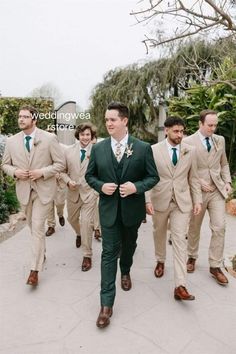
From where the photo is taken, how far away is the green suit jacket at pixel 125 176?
338 centimetres

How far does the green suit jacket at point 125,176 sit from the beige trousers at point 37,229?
957mm

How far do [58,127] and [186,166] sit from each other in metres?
9.28

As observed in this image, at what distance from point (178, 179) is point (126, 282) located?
4.25 ft

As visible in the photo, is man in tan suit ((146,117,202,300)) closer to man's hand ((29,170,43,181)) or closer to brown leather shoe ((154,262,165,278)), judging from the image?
brown leather shoe ((154,262,165,278))

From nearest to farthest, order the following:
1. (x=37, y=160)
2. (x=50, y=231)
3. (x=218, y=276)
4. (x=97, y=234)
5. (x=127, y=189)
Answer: (x=127, y=189) < (x=37, y=160) < (x=218, y=276) < (x=97, y=234) < (x=50, y=231)

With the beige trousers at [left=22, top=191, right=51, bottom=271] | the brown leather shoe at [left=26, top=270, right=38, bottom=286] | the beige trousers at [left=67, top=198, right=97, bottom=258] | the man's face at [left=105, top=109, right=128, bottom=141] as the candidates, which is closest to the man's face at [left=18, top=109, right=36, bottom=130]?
the beige trousers at [left=22, top=191, right=51, bottom=271]

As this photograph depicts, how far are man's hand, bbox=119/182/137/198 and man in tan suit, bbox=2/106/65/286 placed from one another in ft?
4.03

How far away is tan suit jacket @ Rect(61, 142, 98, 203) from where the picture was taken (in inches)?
190

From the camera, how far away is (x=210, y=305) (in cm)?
378

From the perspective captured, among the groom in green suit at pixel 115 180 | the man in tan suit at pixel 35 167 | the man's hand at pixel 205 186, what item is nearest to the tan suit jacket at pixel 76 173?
the man in tan suit at pixel 35 167

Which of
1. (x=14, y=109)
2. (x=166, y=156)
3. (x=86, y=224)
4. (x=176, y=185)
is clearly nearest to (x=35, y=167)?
(x=86, y=224)

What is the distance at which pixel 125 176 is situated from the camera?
3.38m

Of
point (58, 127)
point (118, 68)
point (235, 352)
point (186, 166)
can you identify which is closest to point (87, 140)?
point (186, 166)

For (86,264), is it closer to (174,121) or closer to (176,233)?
(176,233)
